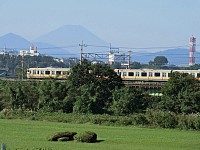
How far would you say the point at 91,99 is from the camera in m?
42.2

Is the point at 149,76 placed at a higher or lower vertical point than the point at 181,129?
higher

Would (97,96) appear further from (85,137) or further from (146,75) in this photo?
(85,137)

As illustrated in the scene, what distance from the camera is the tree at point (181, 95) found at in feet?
129

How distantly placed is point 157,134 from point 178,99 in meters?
10.7

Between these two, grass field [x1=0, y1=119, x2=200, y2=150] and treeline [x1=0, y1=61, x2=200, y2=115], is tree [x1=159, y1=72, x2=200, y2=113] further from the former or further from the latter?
grass field [x1=0, y1=119, x2=200, y2=150]

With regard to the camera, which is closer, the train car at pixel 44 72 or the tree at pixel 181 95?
the tree at pixel 181 95

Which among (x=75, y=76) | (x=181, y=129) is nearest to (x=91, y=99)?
(x=75, y=76)

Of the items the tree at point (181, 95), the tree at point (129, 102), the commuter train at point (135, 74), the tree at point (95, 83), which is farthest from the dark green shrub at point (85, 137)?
the commuter train at point (135, 74)

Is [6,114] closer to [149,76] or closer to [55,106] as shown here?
[55,106]

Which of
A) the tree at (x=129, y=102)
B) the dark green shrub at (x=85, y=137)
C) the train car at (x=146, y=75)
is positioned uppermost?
the train car at (x=146, y=75)

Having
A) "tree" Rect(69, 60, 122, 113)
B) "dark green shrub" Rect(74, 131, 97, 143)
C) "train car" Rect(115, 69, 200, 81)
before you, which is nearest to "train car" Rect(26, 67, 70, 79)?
"train car" Rect(115, 69, 200, 81)

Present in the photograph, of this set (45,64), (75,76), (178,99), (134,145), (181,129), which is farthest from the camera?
(45,64)

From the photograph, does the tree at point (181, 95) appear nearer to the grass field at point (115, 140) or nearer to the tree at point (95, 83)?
the tree at point (95, 83)

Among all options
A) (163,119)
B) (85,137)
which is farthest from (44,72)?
(85,137)
